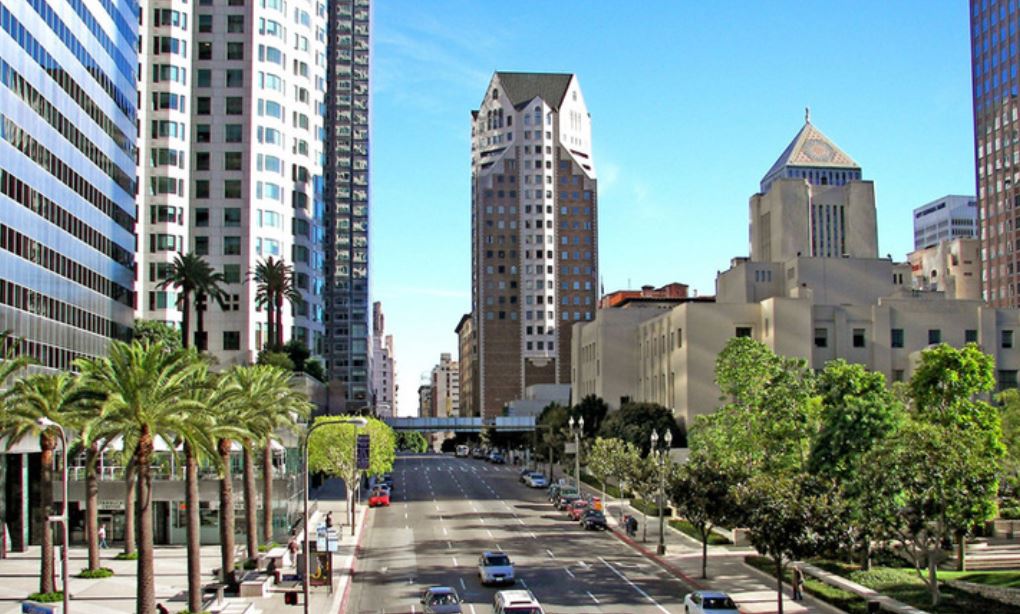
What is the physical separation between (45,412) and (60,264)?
84.8 ft

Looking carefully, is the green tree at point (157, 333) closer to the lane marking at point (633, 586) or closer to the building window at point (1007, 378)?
the lane marking at point (633, 586)

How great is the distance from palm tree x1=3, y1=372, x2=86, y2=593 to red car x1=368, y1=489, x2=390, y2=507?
47008 millimetres

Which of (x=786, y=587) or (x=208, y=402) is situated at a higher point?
(x=208, y=402)

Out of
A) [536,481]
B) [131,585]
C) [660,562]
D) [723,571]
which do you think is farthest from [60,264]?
[536,481]

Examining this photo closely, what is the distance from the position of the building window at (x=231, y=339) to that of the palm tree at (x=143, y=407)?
81.0m

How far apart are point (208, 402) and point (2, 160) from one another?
862 inches

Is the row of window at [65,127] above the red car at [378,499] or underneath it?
above

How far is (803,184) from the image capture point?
413 ft

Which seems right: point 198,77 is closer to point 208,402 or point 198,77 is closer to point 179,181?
point 179,181

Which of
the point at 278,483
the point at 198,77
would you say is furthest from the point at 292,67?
the point at 278,483

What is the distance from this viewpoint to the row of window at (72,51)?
59594 mm

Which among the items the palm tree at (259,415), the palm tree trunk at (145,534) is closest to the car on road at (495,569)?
the palm tree at (259,415)

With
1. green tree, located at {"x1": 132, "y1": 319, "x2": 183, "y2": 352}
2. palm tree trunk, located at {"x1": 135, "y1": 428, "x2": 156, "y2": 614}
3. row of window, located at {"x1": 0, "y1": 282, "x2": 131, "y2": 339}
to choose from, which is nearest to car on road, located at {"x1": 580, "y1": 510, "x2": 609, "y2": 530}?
row of window, located at {"x1": 0, "y1": 282, "x2": 131, "y2": 339}

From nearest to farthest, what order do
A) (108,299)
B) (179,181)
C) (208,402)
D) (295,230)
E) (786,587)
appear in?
(208,402) → (786,587) → (108,299) → (179,181) → (295,230)
